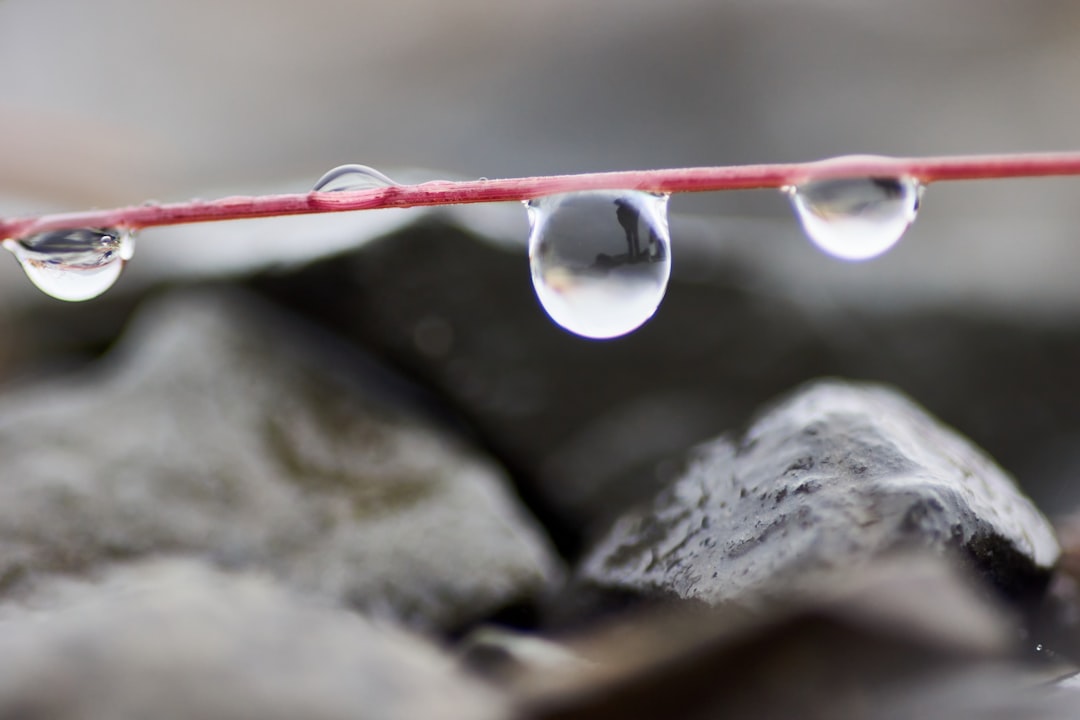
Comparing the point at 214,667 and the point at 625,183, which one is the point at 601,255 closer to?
the point at 625,183

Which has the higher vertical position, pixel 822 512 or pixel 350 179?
pixel 350 179

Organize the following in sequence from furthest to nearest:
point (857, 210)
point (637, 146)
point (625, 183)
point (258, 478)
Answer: point (637, 146) → point (258, 478) → point (857, 210) → point (625, 183)

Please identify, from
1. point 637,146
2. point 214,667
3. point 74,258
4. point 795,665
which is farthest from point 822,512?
point 637,146

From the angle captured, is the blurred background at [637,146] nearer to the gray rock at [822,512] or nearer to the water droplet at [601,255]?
the gray rock at [822,512]

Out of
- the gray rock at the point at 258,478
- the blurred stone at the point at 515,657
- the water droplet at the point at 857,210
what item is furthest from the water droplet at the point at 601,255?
the gray rock at the point at 258,478

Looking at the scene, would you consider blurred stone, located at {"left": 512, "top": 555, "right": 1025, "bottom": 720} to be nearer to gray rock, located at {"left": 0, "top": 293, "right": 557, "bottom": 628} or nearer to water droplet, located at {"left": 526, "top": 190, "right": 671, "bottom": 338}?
water droplet, located at {"left": 526, "top": 190, "right": 671, "bottom": 338}

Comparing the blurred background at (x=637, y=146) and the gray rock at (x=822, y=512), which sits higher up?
the blurred background at (x=637, y=146)
